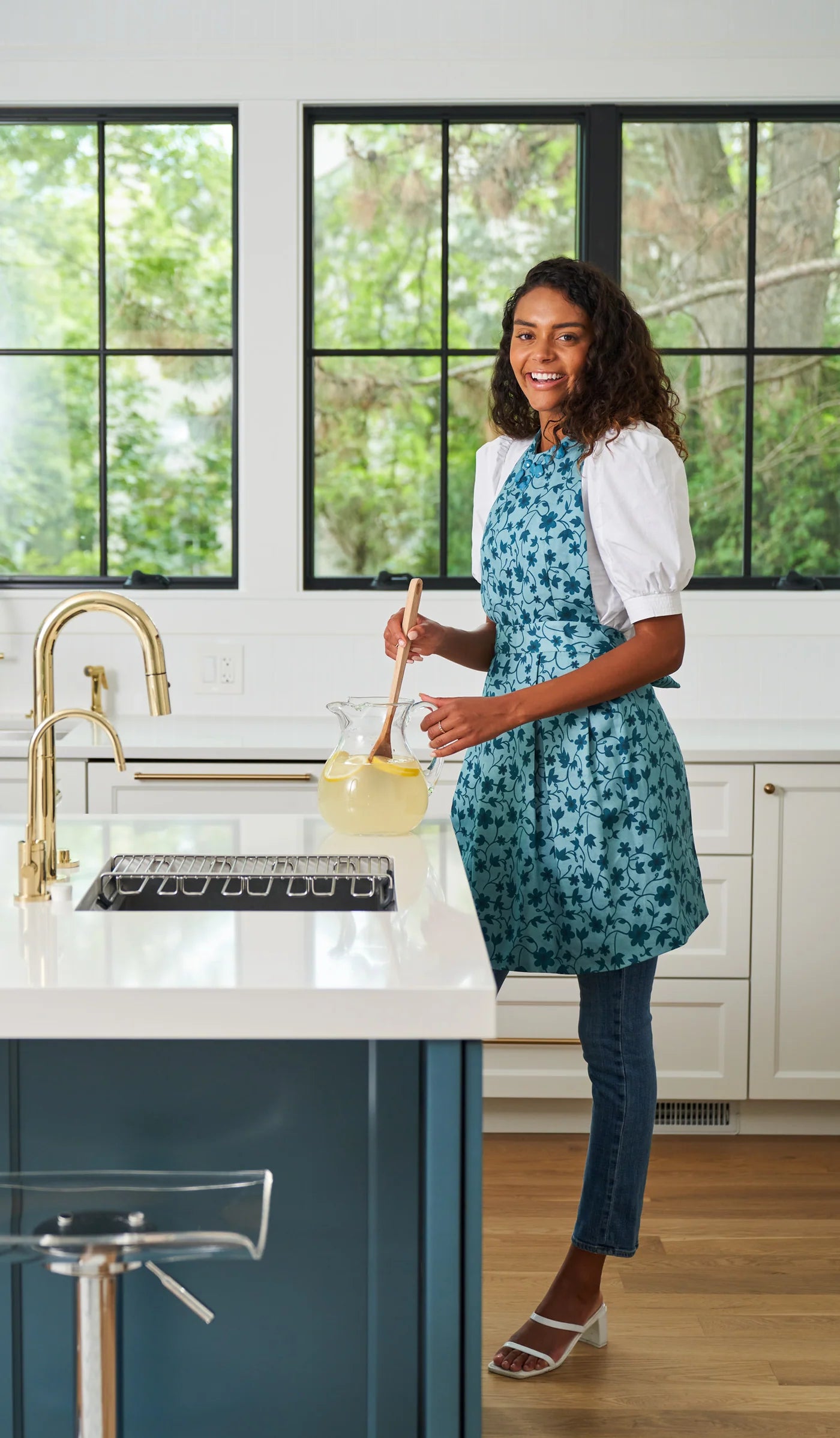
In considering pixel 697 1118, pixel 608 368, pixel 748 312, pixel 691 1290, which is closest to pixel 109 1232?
pixel 608 368

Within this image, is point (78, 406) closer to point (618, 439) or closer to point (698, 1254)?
point (618, 439)

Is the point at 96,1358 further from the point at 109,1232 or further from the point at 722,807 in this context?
the point at 722,807

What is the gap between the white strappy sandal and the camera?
1.89m

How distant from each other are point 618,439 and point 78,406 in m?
2.15

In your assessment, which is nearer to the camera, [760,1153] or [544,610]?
[544,610]

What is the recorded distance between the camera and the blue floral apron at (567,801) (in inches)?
67.4

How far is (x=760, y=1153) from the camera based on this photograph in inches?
110

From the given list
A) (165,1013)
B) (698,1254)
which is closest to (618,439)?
(165,1013)

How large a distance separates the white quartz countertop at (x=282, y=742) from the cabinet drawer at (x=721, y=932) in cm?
23

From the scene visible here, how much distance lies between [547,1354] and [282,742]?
4.51ft

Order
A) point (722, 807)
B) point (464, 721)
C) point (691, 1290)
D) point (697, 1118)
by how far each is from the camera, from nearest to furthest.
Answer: point (464, 721) < point (691, 1290) < point (722, 807) < point (697, 1118)

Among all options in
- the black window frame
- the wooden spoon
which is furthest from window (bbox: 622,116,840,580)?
the wooden spoon

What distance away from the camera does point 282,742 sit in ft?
9.30

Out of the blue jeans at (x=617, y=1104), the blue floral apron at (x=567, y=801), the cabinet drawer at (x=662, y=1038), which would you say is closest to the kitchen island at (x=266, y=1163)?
the blue floral apron at (x=567, y=801)
